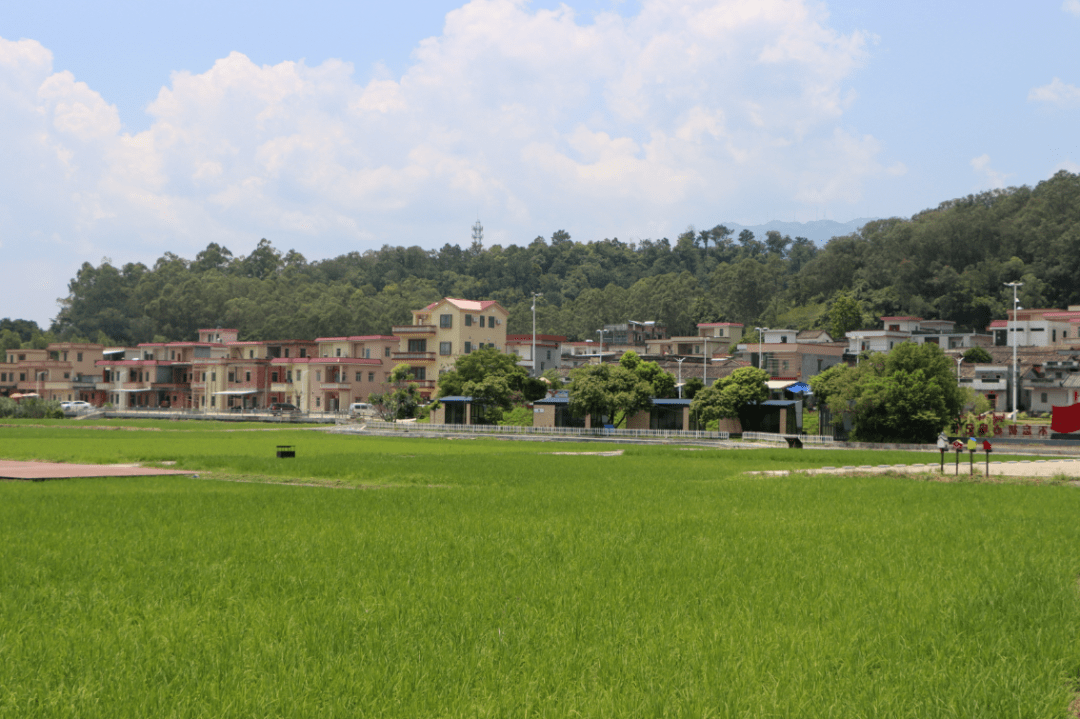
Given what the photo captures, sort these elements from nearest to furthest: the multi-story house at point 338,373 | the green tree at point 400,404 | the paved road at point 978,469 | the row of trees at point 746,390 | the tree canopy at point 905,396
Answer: the paved road at point 978,469, the tree canopy at point 905,396, the row of trees at point 746,390, the green tree at point 400,404, the multi-story house at point 338,373

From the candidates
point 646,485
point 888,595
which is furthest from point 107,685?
point 646,485

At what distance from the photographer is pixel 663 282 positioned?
474 feet

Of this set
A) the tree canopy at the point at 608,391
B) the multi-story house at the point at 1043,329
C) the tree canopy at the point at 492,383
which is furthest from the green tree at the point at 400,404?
the multi-story house at the point at 1043,329

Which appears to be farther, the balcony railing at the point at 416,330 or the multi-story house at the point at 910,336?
the balcony railing at the point at 416,330

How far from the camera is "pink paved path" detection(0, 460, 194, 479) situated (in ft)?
92.5

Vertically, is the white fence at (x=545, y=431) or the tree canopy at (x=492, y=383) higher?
the tree canopy at (x=492, y=383)

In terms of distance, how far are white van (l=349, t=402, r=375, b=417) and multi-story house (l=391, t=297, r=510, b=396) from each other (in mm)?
5775

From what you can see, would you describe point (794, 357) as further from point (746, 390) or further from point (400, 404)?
point (400, 404)

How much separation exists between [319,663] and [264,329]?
138 m

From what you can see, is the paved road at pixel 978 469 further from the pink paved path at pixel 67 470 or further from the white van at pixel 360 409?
the white van at pixel 360 409

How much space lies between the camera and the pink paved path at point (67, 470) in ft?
92.5

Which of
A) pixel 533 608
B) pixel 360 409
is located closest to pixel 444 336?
pixel 360 409

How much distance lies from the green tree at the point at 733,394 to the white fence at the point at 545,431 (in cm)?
184

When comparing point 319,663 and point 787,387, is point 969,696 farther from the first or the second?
point 787,387
